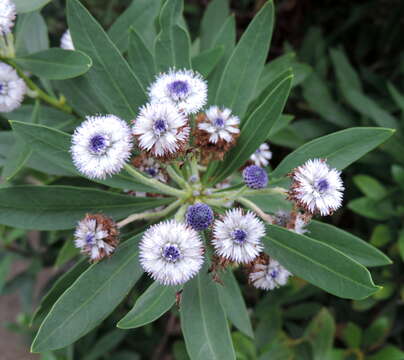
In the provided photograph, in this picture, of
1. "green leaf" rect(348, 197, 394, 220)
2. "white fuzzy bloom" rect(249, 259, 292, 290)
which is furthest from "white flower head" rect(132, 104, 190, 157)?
"green leaf" rect(348, 197, 394, 220)

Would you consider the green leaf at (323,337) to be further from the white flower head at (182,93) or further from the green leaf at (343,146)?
the white flower head at (182,93)

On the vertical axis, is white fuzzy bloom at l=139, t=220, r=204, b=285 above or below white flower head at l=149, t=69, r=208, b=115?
below

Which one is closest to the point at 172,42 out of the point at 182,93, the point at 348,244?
the point at 182,93

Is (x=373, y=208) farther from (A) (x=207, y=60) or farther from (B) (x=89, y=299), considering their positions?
(B) (x=89, y=299)

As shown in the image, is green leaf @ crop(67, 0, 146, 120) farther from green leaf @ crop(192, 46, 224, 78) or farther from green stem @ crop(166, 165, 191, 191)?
green leaf @ crop(192, 46, 224, 78)

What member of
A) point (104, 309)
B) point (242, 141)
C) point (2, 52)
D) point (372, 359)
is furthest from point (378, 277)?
point (2, 52)

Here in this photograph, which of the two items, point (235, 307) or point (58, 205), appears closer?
point (58, 205)

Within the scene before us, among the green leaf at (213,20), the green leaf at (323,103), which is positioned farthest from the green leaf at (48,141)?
the green leaf at (323,103)
